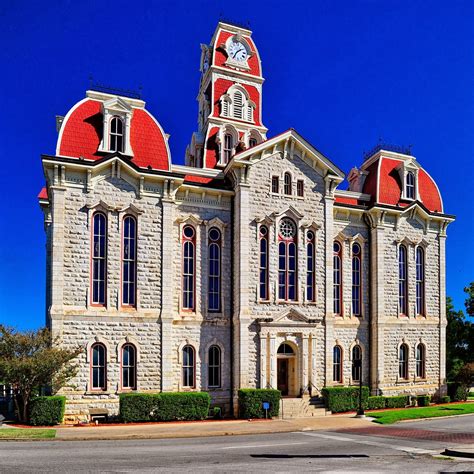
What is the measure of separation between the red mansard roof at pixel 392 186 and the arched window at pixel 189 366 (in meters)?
16.8

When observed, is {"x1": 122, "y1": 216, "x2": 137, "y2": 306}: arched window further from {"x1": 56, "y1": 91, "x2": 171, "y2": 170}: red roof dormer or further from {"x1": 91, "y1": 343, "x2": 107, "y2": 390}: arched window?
{"x1": 56, "y1": 91, "x2": 171, "y2": 170}: red roof dormer

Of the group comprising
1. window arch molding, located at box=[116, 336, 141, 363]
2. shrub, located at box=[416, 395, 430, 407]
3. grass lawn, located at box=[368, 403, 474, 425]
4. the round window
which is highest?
the round window

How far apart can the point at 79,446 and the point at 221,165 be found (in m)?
23.0

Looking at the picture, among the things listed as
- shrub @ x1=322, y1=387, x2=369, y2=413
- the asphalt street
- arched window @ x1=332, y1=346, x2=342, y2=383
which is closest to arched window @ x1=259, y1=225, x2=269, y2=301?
arched window @ x1=332, y1=346, x2=342, y2=383

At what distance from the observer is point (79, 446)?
19.7 meters

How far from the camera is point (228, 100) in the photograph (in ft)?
133

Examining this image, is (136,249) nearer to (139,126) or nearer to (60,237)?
(60,237)

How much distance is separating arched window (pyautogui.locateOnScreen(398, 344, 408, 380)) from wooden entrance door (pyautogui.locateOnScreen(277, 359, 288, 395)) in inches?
352

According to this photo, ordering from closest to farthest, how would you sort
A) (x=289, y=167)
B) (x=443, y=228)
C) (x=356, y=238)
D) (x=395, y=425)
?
(x=395, y=425), (x=289, y=167), (x=356, y=238), (x=443, y=228)

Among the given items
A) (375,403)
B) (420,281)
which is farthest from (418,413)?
(420,281)

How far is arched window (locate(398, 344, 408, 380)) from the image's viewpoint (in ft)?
121

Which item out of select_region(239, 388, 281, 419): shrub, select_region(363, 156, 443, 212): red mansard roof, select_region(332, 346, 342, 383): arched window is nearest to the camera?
select_region(239, 388, 281, 419): shrub

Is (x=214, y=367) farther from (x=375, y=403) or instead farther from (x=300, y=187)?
(x=300, y=187)

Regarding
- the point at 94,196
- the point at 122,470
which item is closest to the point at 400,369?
the point at 94,196
